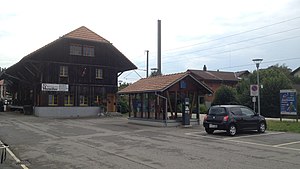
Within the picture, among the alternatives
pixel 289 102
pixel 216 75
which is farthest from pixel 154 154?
pixel 216 75

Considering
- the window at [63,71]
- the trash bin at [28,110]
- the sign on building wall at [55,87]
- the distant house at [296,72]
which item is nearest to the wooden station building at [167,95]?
the sign on building wall at [55,87]

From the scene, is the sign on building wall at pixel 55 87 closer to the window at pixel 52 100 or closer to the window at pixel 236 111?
the window at pixel 52 100

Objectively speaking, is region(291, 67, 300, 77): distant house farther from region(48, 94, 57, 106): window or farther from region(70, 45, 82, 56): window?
region(48, 94, 57, 106): window

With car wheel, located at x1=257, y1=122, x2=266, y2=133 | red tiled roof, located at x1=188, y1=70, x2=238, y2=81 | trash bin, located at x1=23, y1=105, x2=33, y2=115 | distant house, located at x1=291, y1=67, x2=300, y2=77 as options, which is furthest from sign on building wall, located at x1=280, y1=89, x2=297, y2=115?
distant house, located at x1=291, y1=67, x2=300, y2=77

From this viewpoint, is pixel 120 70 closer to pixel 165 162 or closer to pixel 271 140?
pixel 271 140

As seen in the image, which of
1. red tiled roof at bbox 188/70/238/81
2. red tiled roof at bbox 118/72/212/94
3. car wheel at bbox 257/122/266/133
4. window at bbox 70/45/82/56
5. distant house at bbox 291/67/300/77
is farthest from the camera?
distant house at bbox 291/67/300/77

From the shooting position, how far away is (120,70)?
39.4 metres

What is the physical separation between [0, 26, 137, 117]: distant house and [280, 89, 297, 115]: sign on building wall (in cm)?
1976

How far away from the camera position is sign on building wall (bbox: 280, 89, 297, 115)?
876 inches

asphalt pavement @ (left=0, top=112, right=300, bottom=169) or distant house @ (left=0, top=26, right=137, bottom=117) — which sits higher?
distant house @ (left=0, top=26, right=137, bottom=117)

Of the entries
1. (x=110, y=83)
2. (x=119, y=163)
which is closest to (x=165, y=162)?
(x=119, y=163)

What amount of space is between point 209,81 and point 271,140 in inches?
1964

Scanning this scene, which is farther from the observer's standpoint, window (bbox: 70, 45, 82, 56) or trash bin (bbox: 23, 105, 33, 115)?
trash bin (bbox: 23, 105, 33, 115)

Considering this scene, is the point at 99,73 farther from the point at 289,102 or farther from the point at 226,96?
the point at 289,102
